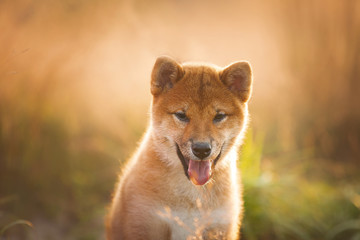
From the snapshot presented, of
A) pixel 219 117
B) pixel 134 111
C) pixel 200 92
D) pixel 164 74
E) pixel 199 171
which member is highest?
pixel 164 74

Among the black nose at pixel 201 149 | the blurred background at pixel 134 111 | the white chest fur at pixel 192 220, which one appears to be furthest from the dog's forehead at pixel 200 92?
the blurred background at pixel 134 111

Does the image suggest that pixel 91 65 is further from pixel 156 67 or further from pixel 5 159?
pixel 156 67

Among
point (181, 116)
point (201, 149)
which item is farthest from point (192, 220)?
point (181, 116)

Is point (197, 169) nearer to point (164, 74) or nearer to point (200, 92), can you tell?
point (200, 92)

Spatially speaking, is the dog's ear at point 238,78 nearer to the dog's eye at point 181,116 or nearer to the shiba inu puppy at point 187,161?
the shiba inu puppy at point 187,161

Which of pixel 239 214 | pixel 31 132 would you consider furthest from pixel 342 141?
pixel 31 132

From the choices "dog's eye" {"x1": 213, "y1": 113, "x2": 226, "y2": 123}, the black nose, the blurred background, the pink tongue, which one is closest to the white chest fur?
the pink tongue

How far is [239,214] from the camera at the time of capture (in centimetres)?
383

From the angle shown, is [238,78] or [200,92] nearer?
[200,92]

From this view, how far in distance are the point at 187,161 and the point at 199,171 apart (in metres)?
0.14

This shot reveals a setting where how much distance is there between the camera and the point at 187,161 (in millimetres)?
3502

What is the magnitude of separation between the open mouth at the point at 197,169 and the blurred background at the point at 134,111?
134cm

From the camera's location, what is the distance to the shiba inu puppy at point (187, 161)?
3.38m

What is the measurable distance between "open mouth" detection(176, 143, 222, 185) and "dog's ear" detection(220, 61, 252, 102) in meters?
0.71
